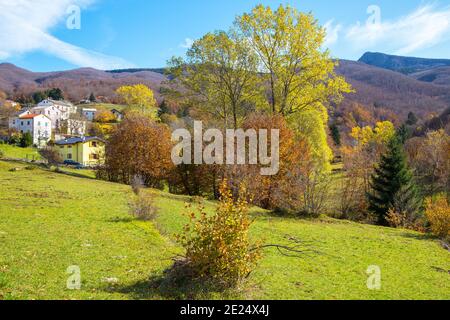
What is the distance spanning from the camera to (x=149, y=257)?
39.7ft

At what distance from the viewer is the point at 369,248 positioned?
17.2 meters

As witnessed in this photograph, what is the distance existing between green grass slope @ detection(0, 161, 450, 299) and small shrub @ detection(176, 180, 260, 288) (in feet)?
1.68

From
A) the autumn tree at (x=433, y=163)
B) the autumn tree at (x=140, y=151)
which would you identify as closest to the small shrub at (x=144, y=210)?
the autumn tree at (x=140, y=151)

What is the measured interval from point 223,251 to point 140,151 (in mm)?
31311

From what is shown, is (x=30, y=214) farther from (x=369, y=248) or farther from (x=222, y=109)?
(x=222, y=109)

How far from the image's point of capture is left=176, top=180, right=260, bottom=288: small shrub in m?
9.09

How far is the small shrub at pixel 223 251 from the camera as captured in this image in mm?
9094

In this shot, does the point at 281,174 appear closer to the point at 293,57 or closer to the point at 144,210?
the point at 293,57

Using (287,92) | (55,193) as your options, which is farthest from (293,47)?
(55,193)

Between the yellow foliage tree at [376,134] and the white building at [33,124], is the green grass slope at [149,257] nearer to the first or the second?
the yellow foliage tree at [376,134]

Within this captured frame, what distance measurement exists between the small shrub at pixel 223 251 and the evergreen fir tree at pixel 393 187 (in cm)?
2985

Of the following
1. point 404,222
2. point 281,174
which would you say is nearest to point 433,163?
point 404,222

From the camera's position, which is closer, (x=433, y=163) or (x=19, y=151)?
(x=433, y=163)

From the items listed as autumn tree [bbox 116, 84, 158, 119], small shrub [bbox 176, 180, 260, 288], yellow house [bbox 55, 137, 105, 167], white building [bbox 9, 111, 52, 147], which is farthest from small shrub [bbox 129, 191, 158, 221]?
white building [bbox 9, 111, 52, 147]
